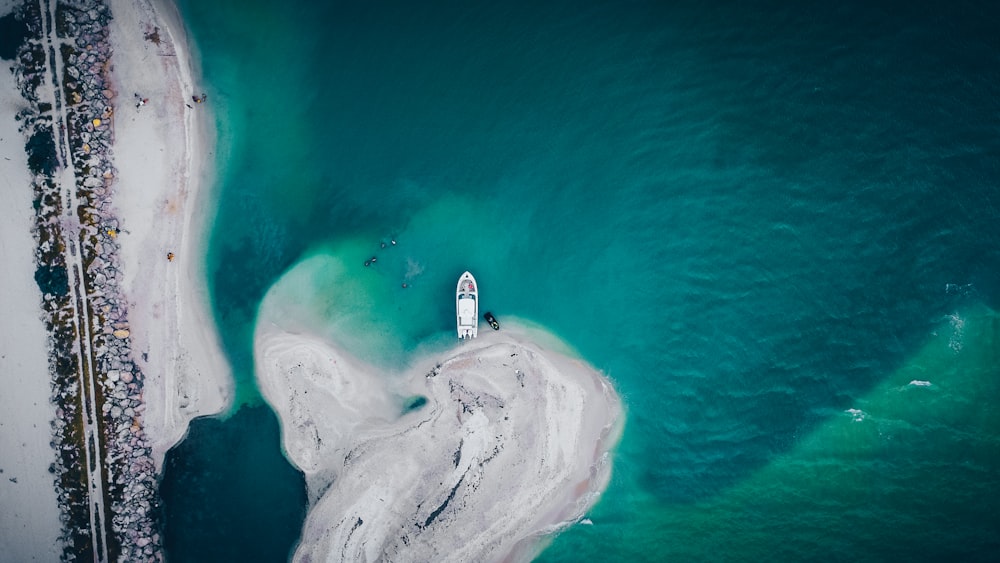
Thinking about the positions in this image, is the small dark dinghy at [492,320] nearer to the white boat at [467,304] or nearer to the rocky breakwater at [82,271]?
the white boat at [467,304]

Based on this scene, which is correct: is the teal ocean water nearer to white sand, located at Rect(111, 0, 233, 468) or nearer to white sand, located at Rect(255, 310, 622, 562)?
white sand, located at Rect(111, 0, 233, 468)

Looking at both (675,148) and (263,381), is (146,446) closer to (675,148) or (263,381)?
(263,381)

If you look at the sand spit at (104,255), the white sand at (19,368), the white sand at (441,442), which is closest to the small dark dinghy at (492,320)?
the white sand at (441,442)

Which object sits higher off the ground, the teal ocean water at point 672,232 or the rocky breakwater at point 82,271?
→ the teal ocean water at point 672,232

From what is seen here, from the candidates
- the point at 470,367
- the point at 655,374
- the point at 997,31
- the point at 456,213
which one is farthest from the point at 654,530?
the point at 997,31

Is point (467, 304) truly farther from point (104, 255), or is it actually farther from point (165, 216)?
point (104, 255)

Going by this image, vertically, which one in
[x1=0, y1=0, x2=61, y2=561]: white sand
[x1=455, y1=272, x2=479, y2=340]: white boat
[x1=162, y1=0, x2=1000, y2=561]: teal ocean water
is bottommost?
[x1=0, y1=0, x2=61, y2=561]: white sand

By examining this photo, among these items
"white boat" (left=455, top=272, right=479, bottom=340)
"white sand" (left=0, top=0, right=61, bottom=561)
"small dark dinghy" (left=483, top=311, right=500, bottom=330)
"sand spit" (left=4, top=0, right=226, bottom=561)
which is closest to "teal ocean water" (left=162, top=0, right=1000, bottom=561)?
"small dark dinghy" (left=483, top=311, right=500, bottom=330)
